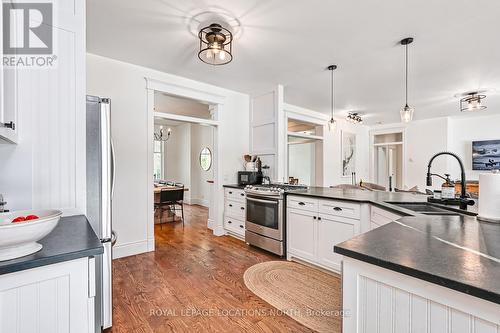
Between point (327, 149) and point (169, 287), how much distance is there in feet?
17.0

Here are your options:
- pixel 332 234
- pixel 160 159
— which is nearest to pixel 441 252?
pixel 332 234

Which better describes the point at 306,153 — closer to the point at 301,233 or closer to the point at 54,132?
the point at 301,233

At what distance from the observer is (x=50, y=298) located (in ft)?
2.89

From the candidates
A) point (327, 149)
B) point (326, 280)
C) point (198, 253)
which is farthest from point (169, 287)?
point (327, 149)

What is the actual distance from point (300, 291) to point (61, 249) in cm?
209

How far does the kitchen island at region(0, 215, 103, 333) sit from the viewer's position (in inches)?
31.9

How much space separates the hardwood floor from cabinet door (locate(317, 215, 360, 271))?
739mm

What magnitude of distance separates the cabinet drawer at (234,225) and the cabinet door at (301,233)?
3.37 feet

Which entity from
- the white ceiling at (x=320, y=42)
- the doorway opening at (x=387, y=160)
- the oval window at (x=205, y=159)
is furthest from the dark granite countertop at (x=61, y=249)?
the doorway opening at (x=387, y=160)

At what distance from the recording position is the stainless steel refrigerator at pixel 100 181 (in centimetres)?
169

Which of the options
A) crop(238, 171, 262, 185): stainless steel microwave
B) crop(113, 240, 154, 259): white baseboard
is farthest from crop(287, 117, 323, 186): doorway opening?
crop(113, 240, 154, 259): white baseboard

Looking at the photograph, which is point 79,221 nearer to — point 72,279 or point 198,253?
point 72,279

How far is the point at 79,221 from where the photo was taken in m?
1.40

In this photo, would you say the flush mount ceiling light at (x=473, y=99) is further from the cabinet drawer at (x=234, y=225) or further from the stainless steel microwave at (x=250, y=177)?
the cabinet drawer at (x=234, y=225)
